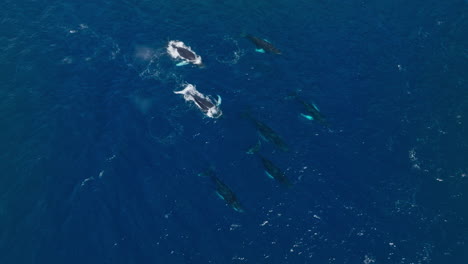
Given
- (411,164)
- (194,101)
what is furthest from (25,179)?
(411,164)

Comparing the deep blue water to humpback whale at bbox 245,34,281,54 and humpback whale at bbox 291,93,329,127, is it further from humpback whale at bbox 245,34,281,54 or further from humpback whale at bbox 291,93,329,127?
humpback whale at bbox 245,34,281,54

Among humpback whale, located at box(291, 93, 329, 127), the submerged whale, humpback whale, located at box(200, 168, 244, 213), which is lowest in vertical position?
humpback whale, located at box(200, 168, 244, 213)

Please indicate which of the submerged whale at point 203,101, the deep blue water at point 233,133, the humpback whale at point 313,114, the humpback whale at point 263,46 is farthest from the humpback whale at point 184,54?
the humpback whale at point 313,114

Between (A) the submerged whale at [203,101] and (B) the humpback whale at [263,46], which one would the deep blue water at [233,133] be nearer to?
(A) the submerged whale at [203,101]

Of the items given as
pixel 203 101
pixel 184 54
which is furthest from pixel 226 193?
pixel 184 54

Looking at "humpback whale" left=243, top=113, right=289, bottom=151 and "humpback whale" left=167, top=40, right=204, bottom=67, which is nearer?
"humpback whale" left=243, top=113, right=289, bottom=151

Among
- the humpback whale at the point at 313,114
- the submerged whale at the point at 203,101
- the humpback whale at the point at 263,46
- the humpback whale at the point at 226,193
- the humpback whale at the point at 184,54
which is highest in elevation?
the humpback whale at the point at 263,46

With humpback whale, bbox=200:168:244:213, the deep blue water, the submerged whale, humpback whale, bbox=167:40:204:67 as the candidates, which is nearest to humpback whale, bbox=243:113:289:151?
the deep blue water
